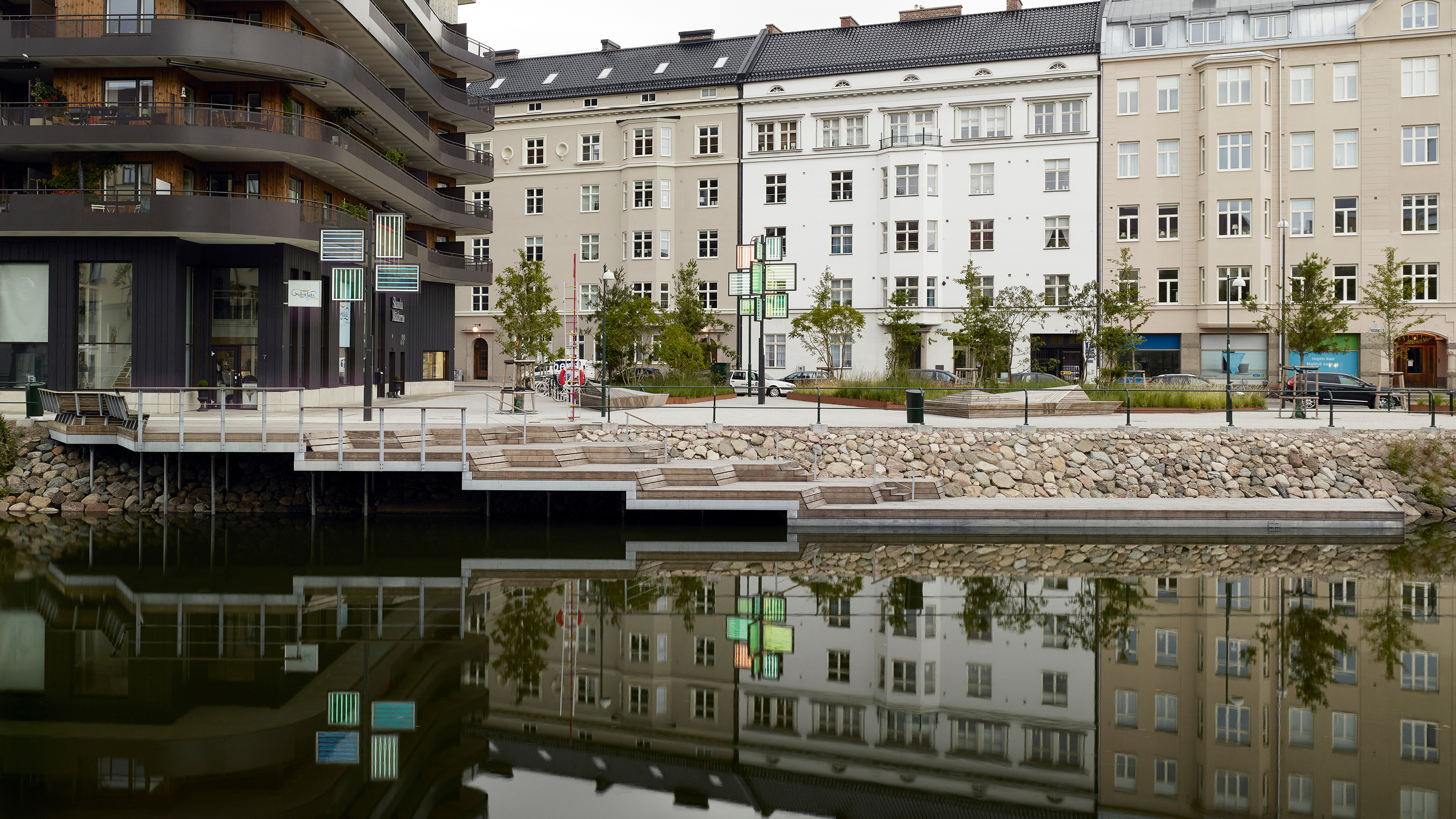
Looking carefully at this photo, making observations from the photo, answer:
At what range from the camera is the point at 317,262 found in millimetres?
35688

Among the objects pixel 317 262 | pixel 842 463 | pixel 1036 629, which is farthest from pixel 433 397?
pixel 1036 629

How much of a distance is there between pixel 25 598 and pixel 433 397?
→ 29980 mm

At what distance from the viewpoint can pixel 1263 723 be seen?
9.27m

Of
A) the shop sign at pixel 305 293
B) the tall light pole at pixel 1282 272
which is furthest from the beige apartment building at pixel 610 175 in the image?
the shop sign at pixel 305 293

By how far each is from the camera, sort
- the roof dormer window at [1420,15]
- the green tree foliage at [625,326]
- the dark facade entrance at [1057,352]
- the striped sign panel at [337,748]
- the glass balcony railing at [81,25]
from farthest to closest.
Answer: the dark facade entrance at [1057,352]
the roof dormer window at [1420,15]
the green tree foliage at [625,326]
the glass balcony railing at [81,25]
the striped sign panel at [337,748]

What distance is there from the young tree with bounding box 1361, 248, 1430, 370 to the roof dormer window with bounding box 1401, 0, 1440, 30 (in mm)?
10178

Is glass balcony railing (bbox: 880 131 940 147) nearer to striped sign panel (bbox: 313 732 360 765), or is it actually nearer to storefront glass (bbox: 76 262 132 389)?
storefront glass (bbox: 76 262 132 389)

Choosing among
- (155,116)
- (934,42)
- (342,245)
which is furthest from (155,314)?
(934,42)

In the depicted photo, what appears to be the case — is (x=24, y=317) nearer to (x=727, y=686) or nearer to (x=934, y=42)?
(x=727, y=686)

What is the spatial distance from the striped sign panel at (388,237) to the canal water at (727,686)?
439 inches

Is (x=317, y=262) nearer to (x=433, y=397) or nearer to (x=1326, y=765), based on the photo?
(x=433, y=397)

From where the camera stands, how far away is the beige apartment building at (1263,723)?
25.9 ft

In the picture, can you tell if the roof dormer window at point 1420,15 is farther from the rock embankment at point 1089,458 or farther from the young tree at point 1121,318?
the rock embankment at point 1089,458

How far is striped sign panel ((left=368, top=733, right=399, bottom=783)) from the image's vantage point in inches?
320
